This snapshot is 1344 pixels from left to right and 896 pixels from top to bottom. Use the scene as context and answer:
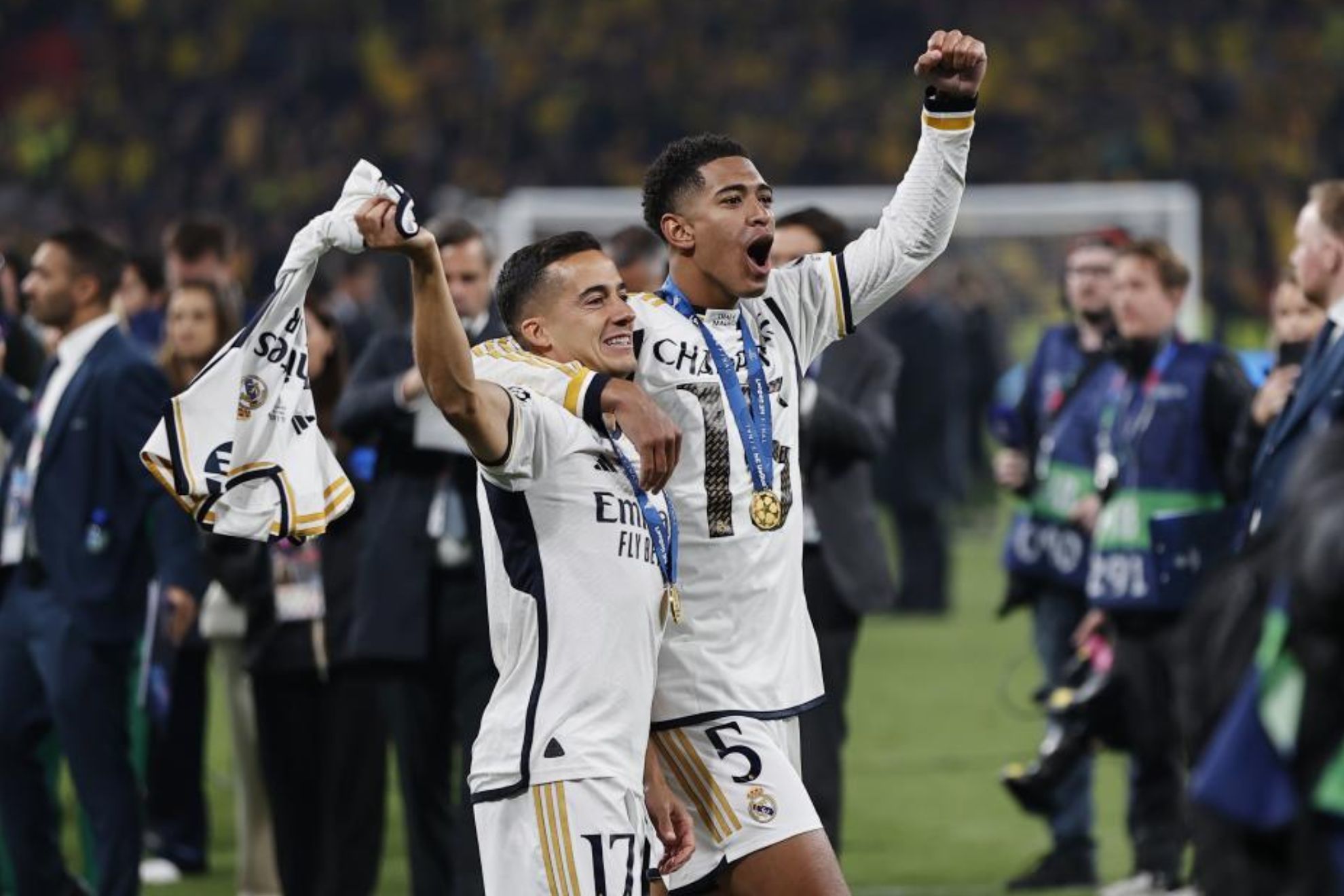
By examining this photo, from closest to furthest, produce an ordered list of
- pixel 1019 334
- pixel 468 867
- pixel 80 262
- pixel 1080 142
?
pixel 468 867 → pixel 80 262 → pixel 1019 334 → pixel 1080 142

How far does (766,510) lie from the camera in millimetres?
4938

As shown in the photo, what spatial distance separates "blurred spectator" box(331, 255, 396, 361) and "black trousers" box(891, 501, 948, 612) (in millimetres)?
3905

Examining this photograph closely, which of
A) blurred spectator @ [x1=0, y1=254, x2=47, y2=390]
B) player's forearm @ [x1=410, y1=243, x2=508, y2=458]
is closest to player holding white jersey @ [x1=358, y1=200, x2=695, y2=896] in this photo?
player's forearm @ [x1=410, y1=243, x2=508, y2=458]

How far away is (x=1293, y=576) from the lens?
2.69 m

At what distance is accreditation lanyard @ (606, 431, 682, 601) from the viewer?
4559mm

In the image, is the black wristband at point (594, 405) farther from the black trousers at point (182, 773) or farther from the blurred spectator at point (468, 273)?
the black trousers at point (182, 773)

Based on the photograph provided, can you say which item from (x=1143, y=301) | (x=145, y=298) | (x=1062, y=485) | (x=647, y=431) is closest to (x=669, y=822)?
(x=647, y=431)

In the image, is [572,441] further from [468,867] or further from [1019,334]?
[1019,334]

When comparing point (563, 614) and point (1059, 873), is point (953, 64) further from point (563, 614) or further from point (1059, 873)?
point (1059, 873)

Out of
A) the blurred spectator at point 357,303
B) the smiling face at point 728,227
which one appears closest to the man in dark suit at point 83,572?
the smiling face at point 728,227

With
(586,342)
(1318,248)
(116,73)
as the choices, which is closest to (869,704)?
(1318,248)

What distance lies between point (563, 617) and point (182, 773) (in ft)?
15.9

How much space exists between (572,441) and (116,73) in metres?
25.9

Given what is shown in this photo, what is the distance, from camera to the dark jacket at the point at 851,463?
7289 mm
